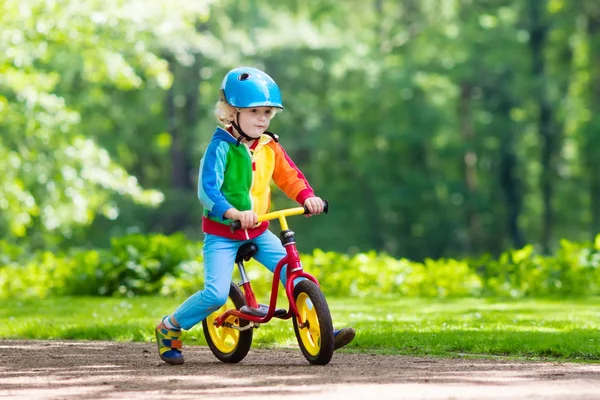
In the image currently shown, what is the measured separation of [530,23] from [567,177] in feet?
22.8

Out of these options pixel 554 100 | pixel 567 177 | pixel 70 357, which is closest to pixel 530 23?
pixel 554 100

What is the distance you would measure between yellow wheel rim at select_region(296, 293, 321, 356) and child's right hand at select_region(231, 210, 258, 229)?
21.7 inches

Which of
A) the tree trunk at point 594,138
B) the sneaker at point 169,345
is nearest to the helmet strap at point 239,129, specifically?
the sneaker at point 169,345

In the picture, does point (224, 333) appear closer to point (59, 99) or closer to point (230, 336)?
point (230, 336)

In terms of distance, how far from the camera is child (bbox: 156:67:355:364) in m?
6.52

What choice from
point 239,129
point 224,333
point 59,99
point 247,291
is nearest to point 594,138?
point 59,99

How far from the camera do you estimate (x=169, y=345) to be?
6.89 m

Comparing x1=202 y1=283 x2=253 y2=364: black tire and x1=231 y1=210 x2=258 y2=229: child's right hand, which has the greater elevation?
x1=231 y1=210 x2=258 y2=229: child's right hand

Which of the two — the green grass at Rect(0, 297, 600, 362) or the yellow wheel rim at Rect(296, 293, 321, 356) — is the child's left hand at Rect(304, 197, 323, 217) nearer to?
the yellow wheel rim at Rect(296, 293, 321, 356)

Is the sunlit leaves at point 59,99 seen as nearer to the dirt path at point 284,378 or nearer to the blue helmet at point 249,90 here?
the dirt path at point 284,378

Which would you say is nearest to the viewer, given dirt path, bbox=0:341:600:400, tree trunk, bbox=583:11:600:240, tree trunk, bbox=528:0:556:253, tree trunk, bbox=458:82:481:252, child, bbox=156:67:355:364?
dirt path, bbox=0:341:600:400

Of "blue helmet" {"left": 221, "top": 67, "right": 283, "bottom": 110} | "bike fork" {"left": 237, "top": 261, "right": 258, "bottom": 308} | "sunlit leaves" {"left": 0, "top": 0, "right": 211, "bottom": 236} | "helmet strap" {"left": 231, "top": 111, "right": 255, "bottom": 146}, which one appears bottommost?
"bike fork" {"left": 237, "top": 261, "right": 258, "bottom": 308}

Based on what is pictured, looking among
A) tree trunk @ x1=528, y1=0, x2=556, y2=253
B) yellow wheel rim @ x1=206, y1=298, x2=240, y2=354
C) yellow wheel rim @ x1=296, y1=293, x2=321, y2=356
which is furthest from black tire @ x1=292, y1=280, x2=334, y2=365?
tree trunk @ x1=528, y1=0, x2=556, y2=253

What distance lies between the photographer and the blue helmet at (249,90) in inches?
257
